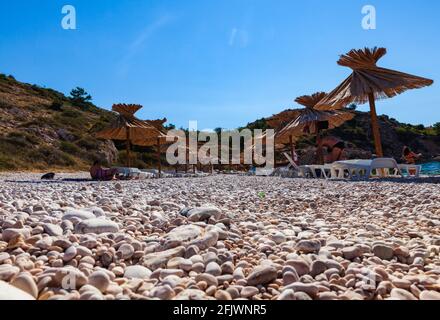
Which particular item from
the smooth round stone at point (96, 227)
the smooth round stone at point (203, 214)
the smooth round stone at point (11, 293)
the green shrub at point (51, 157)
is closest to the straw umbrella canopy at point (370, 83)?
the smooth round stone at point (203, 214)

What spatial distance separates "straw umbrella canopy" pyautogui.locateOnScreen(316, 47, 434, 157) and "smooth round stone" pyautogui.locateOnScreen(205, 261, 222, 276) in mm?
8850

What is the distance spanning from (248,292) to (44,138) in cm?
2364

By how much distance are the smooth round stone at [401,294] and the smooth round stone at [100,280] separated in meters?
1.14

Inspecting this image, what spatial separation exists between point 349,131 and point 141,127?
2641 centimetres

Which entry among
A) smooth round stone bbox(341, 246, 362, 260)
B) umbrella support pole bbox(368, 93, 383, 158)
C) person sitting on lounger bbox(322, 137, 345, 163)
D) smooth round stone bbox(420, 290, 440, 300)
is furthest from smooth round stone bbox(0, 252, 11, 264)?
person sitting on lounger bbox(322, 137, 345, 163)

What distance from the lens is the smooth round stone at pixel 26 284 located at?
1357 mm

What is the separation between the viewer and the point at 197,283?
4.91 feet

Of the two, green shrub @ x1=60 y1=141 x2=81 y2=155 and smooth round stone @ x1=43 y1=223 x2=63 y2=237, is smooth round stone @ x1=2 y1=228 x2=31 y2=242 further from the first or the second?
green shrub @ x1=60 y1=141 x2=81 y2=155

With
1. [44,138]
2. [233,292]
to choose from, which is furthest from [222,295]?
[44,138]

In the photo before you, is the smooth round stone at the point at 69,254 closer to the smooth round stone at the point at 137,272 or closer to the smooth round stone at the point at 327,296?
the smooth round stone at the point at 137,272

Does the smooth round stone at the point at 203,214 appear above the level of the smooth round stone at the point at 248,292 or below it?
above

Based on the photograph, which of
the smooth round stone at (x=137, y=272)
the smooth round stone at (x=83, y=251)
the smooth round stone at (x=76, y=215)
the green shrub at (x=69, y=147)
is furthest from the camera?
the green shrub at (x=69, y=147)

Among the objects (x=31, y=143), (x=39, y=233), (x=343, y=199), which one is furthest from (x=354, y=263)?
(x=31, y=143)

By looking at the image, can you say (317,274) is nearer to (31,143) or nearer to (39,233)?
(39,233)
